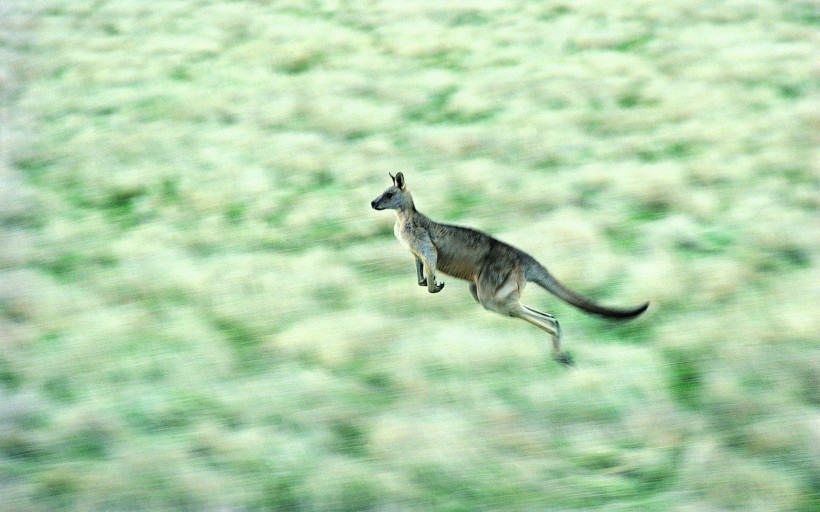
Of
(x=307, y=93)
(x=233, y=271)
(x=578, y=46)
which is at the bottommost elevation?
(x=233, y=271)

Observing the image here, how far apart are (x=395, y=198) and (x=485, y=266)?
0.51 m

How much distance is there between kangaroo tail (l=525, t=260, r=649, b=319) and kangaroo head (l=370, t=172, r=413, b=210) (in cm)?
64

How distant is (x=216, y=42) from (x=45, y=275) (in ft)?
15.7

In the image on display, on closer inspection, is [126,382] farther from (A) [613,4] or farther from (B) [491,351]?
(A) [613,4]

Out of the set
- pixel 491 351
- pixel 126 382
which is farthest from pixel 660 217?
pixel 126 382

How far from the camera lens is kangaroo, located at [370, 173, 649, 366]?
11.7 feet

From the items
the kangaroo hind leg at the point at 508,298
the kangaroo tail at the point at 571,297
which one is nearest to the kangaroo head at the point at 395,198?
the kangaroo hind leg at the point at 508,298

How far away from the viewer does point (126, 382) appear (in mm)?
3947

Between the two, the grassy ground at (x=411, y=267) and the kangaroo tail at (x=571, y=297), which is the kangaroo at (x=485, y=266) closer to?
the kangaroo tail at (x=571, y=297)

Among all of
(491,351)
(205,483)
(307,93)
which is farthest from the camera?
(307,93)

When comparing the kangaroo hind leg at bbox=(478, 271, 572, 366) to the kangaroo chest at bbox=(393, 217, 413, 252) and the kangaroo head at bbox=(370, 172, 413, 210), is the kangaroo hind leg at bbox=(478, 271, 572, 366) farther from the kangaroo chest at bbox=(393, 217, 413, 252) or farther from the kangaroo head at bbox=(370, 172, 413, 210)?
the kangaroo head at bbox=(370, 172, 413, 210)

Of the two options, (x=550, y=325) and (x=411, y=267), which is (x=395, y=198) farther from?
(x=411, y=267)

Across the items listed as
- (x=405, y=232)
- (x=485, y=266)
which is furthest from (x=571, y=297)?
(x=405, y=232)

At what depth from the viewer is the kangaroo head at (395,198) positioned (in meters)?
3.81
